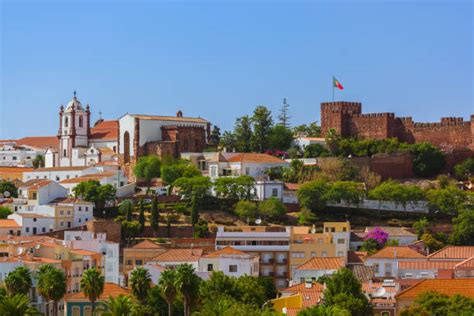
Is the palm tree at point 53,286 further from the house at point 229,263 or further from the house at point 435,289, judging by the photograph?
the house at point 435,289

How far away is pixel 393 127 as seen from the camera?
10625 centimetres

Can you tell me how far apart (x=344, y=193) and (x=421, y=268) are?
2028 centimetres

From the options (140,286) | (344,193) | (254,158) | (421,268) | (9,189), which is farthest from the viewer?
(9,189)

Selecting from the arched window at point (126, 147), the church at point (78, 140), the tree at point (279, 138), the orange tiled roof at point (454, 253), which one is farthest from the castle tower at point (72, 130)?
the orange tiled roof at point (454, 253)

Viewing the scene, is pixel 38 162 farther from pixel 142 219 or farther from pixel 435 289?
pixel 435 289

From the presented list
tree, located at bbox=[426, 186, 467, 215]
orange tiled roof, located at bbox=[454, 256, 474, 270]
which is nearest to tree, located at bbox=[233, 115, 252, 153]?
tree, located at bbox=[426, 186, 467, 215]

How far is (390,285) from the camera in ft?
208

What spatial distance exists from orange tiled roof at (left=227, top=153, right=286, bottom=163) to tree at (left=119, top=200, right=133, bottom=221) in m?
9.29

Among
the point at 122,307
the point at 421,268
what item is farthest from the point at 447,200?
the point at 122,307

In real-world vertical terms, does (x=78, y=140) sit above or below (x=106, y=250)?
above

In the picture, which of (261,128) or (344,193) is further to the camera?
(261,128)

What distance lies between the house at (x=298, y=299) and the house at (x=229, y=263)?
7.48 meters

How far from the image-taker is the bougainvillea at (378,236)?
82062 mm

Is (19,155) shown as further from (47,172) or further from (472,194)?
(472,194)
